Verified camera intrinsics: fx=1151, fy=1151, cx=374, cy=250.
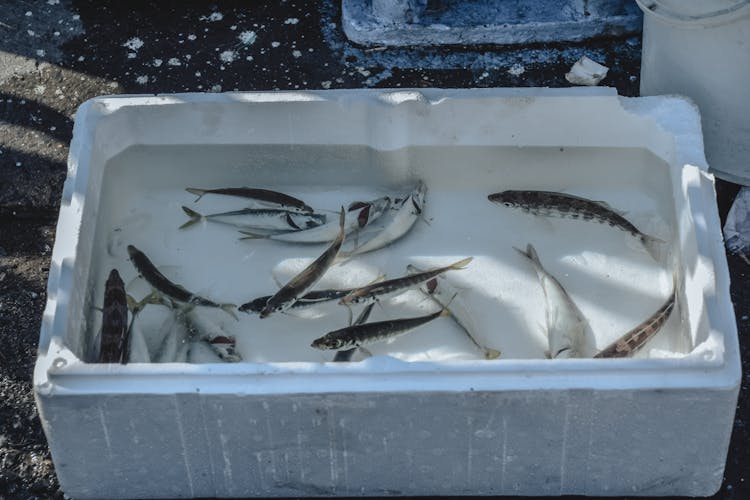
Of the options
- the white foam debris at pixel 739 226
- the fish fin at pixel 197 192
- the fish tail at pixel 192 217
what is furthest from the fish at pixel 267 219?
the white foam debris at pixel 739 226

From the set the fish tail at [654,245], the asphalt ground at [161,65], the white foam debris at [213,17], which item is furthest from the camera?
the white foam debris at [213,17]

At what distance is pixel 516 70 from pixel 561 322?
1610 mm

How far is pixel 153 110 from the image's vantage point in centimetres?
394

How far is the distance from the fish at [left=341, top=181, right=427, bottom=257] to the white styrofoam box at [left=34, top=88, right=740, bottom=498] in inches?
1.8

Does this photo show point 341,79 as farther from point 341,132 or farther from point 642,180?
point 642,180

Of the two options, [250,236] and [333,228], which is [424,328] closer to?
[333,228]

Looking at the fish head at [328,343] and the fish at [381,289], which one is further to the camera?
the fish at [381,289]

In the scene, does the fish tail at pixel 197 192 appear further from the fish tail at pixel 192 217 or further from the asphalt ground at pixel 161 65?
the asphalt ground at pixel 161 65

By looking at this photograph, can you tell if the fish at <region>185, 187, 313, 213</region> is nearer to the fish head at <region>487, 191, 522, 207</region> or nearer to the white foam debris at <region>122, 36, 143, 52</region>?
the fish head at <region>487, 191, 522, 207</region>

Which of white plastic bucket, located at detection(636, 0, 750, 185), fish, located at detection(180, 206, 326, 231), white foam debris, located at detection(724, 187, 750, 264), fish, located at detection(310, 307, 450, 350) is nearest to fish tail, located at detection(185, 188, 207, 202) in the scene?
fish, located at detection(180, 206, 326, 231)

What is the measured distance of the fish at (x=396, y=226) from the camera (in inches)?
153

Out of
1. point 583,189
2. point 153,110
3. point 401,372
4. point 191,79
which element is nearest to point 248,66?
point 191,79

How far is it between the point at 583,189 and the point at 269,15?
1.89 metres

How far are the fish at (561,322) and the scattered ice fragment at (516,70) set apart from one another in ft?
4.45
